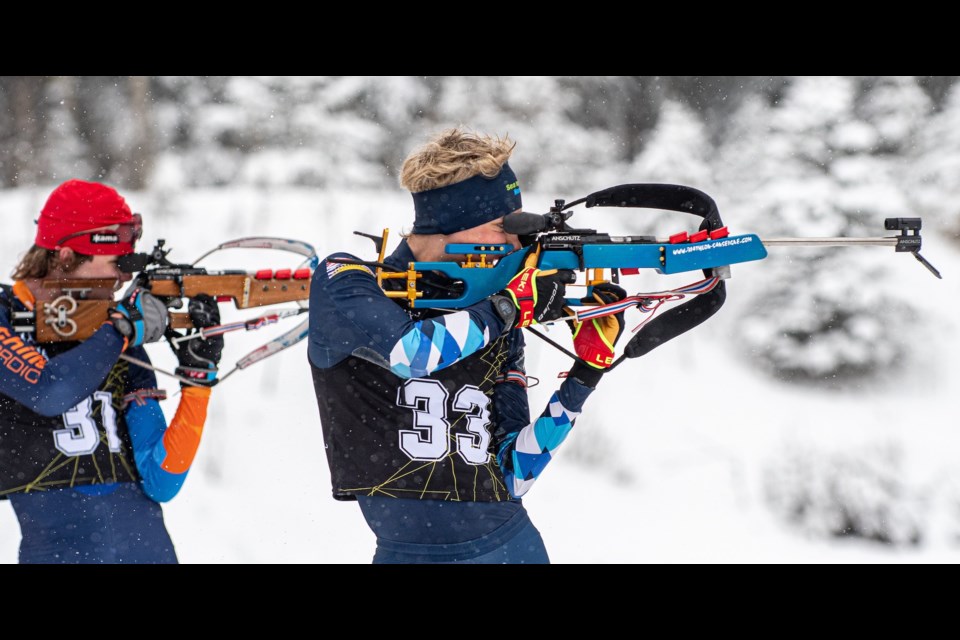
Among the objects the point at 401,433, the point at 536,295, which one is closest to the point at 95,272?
the point at 401,433

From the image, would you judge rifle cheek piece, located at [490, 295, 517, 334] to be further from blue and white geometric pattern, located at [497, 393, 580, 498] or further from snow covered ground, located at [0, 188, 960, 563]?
snow covered ground, located at [0, 188, 960, 563]

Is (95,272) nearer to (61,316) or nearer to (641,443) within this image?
(61,316)

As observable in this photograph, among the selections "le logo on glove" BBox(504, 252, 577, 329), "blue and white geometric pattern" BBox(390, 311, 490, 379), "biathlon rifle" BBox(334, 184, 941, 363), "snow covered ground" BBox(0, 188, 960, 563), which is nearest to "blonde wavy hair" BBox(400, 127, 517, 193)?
"biathlon rifle" BBox(334, 184, 941, 363)

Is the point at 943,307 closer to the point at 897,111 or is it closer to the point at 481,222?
the point at 897,111

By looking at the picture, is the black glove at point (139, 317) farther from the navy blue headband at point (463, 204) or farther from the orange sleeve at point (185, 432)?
the navy blue headband at point (463, 204)

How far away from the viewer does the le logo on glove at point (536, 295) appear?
2.79 m

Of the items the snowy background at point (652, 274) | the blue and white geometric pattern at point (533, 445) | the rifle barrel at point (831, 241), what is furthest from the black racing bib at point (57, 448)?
the snowy background at point (652, 274)

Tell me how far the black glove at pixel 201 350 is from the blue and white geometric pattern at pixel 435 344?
1297 mm

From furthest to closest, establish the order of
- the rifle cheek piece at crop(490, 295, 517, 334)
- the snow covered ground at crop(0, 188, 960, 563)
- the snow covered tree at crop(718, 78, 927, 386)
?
1. the snow covered tree at crop(718, 78, 927, 386)
2. the snow covered ground at crop(0, 188, 960, 563)
3. the rifle cheek piece at crop(490, 295, 517, 334)

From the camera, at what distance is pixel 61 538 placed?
11.0 feet

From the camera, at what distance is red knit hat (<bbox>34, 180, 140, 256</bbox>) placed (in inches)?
142

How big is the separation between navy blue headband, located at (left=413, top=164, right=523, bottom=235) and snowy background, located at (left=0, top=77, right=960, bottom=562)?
461 centimetres

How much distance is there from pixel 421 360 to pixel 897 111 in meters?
12.2

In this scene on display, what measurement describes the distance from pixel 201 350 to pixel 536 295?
1580mm
